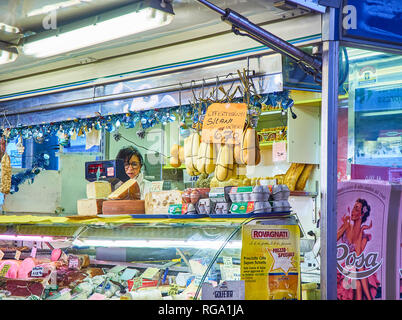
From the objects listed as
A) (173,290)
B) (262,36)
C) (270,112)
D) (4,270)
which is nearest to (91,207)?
(4,270)

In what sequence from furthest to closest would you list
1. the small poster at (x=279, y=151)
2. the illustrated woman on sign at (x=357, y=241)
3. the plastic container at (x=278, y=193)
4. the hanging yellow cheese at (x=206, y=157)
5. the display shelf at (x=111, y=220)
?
the small poster at (x=279, y=151) < the hanging yellow cheese at (x=206, y=157) < the plastic container at (x=278, y=193) < the display shelf at (x=111, y=220) < the illustrated woman on sign at (x=357, y=241)

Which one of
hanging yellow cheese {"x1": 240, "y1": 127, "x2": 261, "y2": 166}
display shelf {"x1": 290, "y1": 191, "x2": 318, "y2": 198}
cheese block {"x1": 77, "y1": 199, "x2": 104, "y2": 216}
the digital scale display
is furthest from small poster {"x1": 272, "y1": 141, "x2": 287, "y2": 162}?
cheese block {"x1": 77, "y1": 199, "x2": 104, "y2": 216}

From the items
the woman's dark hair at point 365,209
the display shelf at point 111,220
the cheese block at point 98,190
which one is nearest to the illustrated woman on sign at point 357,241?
the woman's dark hair at point 365,209

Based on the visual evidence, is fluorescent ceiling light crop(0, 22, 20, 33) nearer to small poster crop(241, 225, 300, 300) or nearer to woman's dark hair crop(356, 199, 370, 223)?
small poster crop(241, 225, 300, 300)

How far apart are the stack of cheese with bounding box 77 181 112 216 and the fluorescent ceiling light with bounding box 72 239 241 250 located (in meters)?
0.46

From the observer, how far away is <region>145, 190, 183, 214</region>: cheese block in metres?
3.84

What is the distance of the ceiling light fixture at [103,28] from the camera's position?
3.35 m

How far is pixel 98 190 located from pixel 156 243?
1.16 metres

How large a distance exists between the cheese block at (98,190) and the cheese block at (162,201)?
2.08ft

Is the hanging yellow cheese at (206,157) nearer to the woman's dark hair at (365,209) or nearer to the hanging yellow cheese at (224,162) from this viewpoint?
the hanging yellow cheese at (224,162)

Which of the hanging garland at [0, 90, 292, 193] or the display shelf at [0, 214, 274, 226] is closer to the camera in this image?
the display shelf at [0, 214, 274, 226]

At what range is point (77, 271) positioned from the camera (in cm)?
378

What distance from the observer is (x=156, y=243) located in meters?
3.40

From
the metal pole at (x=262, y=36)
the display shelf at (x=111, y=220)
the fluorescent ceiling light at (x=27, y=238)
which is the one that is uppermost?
the metal pole at (x=262, y=36)
